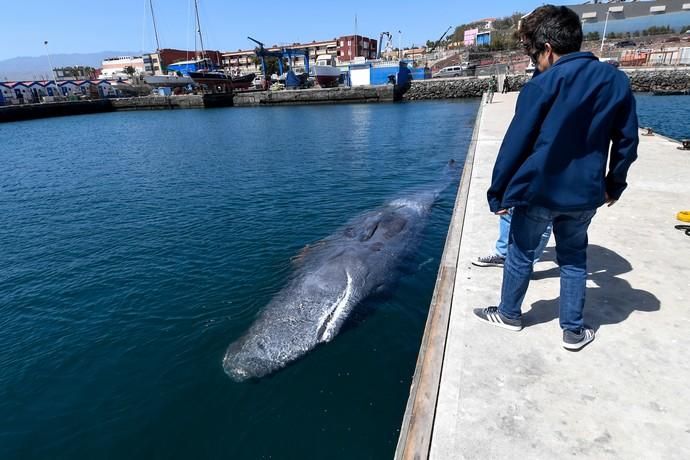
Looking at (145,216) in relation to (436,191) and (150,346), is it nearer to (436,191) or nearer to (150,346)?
(150,346)

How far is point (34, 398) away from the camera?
18.9 feet

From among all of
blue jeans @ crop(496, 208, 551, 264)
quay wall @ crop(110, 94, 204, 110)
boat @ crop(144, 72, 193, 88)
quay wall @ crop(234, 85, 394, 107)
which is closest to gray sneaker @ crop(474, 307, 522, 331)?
blue jeans @ crop(496, 208, 551, 264)

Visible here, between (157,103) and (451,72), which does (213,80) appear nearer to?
(157,103)

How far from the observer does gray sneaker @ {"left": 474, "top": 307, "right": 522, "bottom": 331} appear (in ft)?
13.4

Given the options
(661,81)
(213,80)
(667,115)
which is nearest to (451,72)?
(661,81)

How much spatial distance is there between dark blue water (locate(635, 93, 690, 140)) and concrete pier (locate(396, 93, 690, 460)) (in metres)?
21.7

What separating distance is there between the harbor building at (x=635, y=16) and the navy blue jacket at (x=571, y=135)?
4741 inches

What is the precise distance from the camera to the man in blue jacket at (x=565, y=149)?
3164 mm

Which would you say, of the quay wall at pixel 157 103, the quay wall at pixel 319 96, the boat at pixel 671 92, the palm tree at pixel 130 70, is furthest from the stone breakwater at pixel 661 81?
the palm tree at pixel 130 70

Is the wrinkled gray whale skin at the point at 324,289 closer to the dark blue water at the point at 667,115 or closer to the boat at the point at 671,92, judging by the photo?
the dark blue water at the point at 667,115

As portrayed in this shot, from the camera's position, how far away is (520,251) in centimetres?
379

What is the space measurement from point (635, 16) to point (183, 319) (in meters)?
155

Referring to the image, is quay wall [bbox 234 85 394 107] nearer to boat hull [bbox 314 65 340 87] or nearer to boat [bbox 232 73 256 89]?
boat hull [bbox 314 65 340 87]

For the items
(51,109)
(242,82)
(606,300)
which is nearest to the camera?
(606,300)
